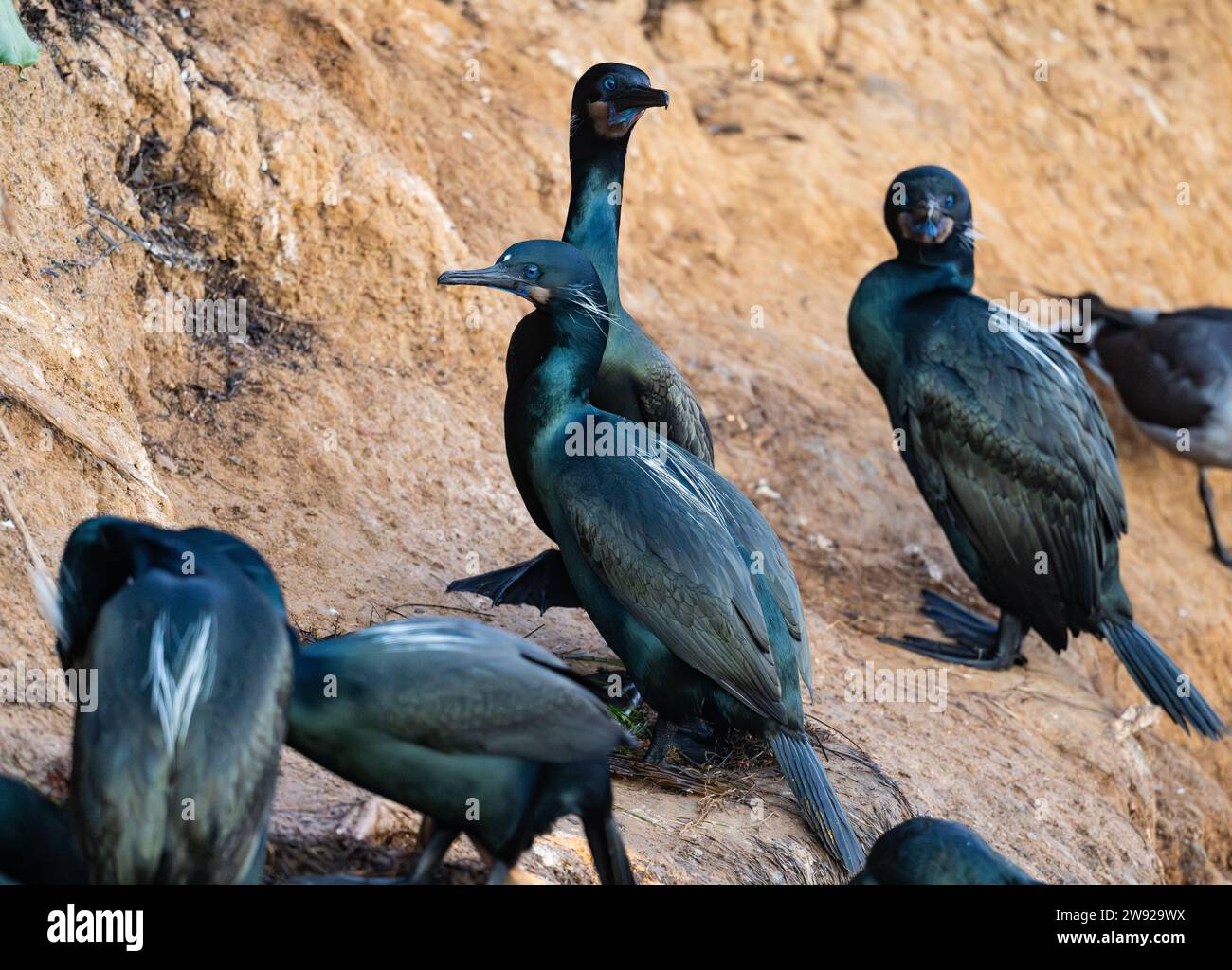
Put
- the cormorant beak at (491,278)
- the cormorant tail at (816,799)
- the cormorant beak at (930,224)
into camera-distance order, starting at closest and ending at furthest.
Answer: the cormorant tail at (816,799), the cormorant beak at (491,278), the cormorant beak at (930,224)

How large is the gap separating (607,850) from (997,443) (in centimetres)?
343

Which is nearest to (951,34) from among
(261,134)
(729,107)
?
(729,107)

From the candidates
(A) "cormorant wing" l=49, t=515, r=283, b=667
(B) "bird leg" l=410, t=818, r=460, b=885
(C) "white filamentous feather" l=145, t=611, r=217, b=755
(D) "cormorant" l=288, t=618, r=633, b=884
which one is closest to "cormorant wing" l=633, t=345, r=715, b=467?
(D) "cormorant" l=288, t=618, r=633, b=884

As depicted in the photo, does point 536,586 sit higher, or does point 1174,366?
point 1174,366

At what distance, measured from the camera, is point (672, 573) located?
4645 mm

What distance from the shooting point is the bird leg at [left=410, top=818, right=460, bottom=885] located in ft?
11.7

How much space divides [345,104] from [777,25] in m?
3.98

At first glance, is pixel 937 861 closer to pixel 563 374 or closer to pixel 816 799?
pixel 816 799

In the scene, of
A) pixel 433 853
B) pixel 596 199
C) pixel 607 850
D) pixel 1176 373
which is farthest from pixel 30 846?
pixel 1176 373

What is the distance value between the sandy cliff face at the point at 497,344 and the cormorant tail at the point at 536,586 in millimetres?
275

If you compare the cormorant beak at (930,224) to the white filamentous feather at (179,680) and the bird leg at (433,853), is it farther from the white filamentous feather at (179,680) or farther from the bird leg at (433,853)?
the white filamentous feather at (179,680)

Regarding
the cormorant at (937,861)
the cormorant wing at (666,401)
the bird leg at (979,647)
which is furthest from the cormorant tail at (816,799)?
the bird leg at (979,647)

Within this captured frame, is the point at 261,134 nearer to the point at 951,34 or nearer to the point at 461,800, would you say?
the point at 461,800

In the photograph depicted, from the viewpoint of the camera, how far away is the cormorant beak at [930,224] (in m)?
6.73
